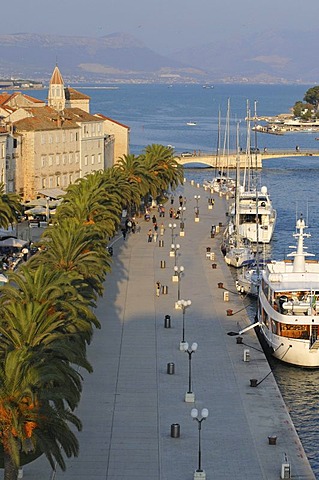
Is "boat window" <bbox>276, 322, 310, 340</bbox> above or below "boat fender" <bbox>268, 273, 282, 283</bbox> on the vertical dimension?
below

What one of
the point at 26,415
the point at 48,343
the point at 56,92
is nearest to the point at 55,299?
the point at 48,343

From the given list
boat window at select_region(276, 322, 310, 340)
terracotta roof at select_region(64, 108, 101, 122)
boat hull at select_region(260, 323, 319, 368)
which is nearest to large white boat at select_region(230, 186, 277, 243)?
terracotta roof at select_region(64, 108, 101, 122)

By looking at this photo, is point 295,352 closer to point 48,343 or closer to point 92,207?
point 48,343

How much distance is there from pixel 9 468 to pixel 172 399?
1056cm

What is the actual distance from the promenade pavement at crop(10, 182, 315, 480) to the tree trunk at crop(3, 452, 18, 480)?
2.63 metres

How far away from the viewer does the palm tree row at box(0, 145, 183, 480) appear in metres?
24.9

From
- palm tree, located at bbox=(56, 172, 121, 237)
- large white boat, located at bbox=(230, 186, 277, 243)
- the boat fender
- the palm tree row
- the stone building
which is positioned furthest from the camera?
the stone building

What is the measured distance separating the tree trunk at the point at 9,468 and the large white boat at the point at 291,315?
62.6ft

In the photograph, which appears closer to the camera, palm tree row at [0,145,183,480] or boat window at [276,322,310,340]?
palm tree row at [0,145,183,480]

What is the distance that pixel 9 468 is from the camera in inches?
1005

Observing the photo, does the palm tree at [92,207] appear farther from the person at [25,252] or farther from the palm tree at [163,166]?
the palm tree at [163,166]

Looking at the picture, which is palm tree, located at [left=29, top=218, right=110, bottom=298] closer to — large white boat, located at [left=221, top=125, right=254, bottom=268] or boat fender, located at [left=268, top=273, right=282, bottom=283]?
boat fender, located at [left=268, top=273, right=282, bottom=283]

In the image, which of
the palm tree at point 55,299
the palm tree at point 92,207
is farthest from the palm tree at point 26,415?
the palm tree at point 92,207

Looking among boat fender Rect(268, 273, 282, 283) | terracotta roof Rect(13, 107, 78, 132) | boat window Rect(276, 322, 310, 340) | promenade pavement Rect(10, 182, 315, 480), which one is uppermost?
terracotta roof Rect(13, 107, 78, 132)
